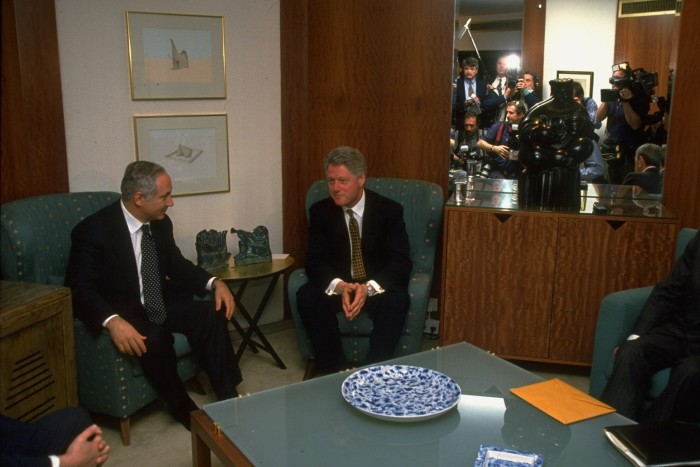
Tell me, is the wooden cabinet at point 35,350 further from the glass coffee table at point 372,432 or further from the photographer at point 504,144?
the photographer at point 504,144

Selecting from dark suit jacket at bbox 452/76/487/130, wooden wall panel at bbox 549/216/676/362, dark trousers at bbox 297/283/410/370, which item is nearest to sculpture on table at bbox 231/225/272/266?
dark trousers at bbox 297/283/410/370

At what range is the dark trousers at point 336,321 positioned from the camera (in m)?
3.12

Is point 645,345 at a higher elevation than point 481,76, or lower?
lower

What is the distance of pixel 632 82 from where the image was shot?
3488 millimetres

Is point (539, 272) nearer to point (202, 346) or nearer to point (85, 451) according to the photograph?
point (202, 346)

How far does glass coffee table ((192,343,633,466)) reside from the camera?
1883mm

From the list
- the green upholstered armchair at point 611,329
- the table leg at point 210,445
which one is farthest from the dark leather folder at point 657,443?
the table leg at point 210,445

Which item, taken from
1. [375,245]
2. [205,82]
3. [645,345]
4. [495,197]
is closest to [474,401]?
[645,345]

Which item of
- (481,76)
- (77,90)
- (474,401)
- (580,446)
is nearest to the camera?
(580,446)

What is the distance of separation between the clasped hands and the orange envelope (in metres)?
0.98

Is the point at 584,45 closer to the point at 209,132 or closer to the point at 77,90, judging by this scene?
the point at 209,132

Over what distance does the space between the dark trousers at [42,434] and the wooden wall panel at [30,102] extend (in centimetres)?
135

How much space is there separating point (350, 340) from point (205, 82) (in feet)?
4.99

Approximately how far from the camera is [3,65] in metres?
2.92
